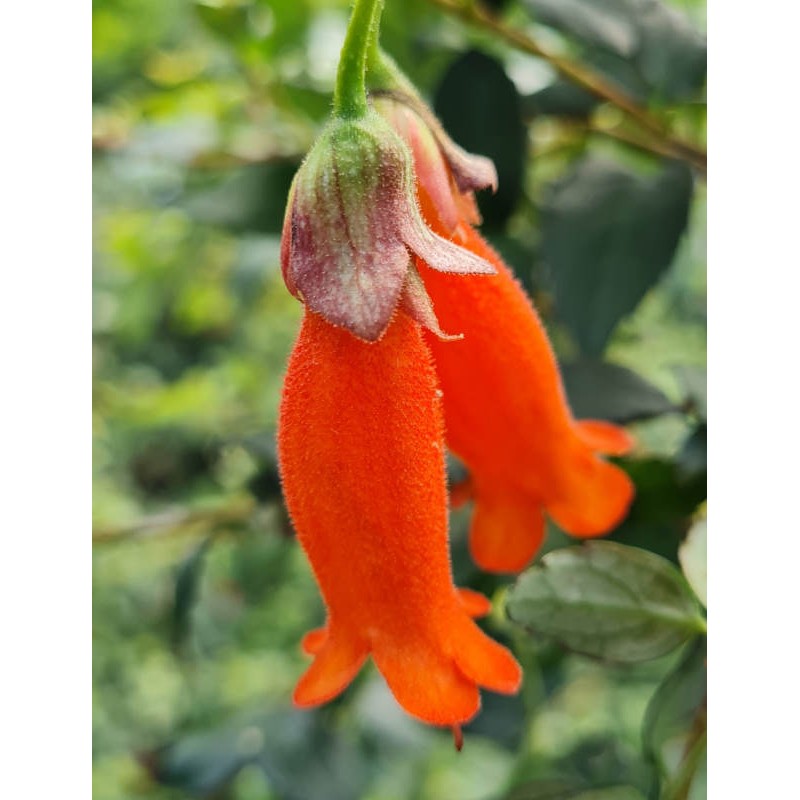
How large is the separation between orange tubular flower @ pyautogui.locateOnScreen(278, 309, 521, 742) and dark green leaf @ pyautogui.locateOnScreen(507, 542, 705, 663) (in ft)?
0.22

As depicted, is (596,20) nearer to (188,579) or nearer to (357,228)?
(357,228)

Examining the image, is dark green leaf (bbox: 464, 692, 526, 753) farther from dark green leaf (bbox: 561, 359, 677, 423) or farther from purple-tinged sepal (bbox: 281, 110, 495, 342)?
purple-tinged sepal (bbox: 281, 110, 495, 342)

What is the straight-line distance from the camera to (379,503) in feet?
1.01

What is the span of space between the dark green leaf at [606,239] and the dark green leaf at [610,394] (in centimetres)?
2

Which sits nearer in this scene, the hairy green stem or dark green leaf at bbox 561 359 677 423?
the hairy green stem

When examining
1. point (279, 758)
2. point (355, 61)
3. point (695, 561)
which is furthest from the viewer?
point (279, 758)

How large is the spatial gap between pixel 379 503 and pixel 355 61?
12cm

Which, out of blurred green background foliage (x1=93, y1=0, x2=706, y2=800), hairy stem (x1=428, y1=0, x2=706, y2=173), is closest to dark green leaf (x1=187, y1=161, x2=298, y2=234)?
blurred green background foliage (x1=93, y1=0, x2=706, y2=800)

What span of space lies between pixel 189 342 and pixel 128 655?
351mm

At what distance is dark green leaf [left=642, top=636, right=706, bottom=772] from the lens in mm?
430

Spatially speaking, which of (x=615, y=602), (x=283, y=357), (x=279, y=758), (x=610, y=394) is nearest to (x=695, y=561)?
(x=615, y=602)

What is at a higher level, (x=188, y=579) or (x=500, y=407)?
(x=500, y=407)

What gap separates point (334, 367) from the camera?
1.00ft

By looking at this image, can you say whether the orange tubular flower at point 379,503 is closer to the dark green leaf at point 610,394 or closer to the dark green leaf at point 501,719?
the dark green leaf at point 610,394
